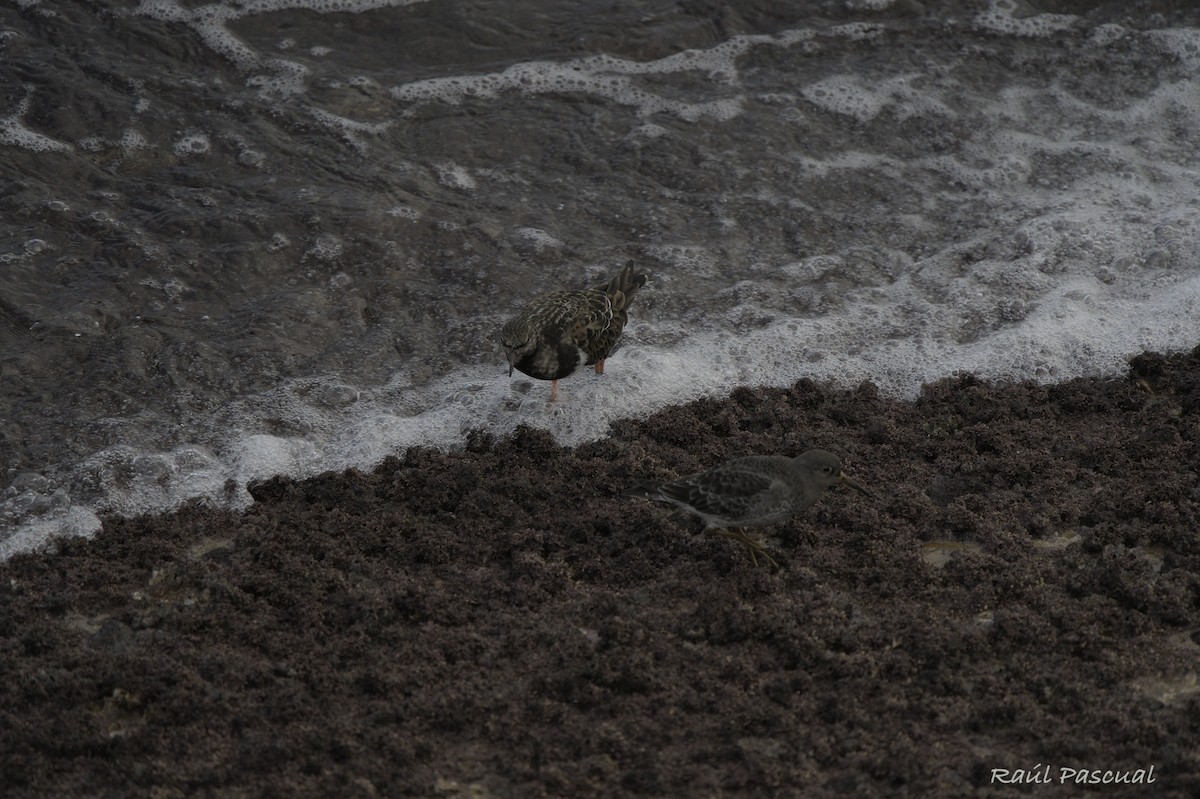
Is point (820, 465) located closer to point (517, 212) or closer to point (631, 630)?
point (631, 630)

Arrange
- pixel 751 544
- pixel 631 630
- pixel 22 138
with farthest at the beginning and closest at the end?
pixel 22 138 → pixel 751 544 → pixel 631 630

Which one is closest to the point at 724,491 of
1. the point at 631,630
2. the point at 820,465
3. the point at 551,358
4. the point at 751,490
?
the point at 751,490

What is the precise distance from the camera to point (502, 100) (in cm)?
915

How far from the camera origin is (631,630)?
14.0 ft

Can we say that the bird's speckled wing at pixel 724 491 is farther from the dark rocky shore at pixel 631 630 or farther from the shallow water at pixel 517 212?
the shallow water at pixel 517 212

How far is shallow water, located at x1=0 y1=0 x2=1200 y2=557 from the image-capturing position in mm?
6215

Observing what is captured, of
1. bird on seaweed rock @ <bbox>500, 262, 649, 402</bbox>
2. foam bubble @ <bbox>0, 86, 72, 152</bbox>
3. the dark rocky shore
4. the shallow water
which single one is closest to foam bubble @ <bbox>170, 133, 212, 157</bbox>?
the shallow water

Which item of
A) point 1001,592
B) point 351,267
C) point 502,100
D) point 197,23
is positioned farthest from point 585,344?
point 197,23

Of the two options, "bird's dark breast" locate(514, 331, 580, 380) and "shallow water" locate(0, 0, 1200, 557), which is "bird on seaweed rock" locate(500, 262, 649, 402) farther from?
"shallow water" locate(0, 0, 1200, 557)

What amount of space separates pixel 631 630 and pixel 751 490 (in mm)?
841

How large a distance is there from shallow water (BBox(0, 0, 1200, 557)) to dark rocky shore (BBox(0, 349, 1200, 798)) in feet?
2.08

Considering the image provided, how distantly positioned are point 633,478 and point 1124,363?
318 cm

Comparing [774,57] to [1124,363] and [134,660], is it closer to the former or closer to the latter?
[1124,363]

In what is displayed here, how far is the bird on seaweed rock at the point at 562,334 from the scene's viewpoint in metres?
5.99
